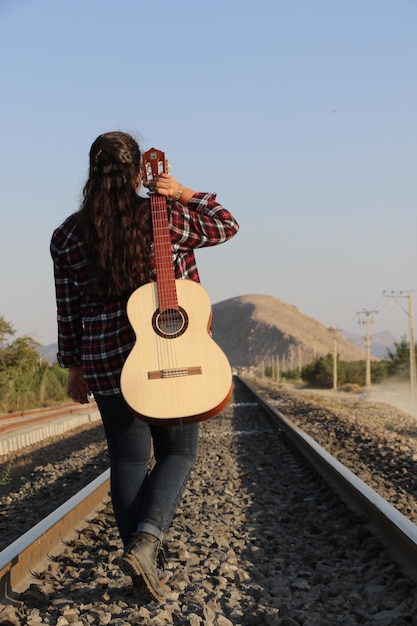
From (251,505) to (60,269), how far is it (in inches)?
137

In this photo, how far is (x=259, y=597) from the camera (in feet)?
11.7

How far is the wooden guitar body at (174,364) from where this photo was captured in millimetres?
2977

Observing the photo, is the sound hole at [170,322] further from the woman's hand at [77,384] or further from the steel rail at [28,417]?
the steel rail at [28,417]

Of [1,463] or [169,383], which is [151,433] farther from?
[1,463]

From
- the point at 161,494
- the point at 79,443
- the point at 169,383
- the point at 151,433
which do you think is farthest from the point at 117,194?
the point at 79,443

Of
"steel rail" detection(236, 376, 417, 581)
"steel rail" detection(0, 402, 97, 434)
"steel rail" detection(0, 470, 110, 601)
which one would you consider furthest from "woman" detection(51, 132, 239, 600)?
"steel rail" detection(0, 402, 97, 434)

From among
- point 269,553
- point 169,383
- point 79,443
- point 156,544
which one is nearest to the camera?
point 169,383

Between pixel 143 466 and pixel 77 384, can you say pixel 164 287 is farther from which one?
pixel 143 466

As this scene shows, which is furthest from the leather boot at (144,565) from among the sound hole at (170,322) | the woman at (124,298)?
the sound hole at (170,322)

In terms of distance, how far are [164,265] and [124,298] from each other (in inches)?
8.2

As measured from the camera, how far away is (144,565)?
314cm

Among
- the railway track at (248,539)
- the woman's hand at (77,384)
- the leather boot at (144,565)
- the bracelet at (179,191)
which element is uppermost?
the bracelet at (179,191)

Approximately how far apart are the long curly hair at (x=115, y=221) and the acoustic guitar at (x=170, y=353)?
0.24 ft

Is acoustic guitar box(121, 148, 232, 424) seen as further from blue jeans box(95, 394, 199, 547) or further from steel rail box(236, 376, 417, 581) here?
steel rail box(236, 376, 417, 581)
